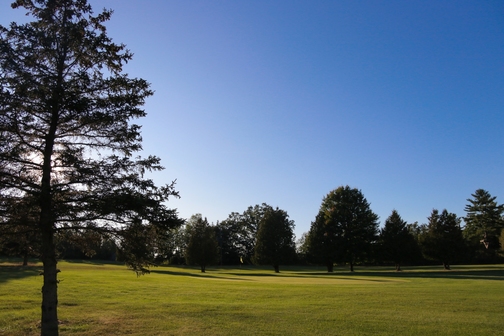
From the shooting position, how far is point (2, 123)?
9.74 metres

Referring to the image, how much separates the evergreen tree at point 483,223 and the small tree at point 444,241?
24.4 meters

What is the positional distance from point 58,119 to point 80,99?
101cm

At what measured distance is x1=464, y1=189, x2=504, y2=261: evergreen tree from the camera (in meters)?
90.2

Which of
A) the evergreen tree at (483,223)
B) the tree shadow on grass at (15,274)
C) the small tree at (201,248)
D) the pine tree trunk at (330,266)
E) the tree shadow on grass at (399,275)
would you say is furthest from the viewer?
the evergreen tree at (483,223)

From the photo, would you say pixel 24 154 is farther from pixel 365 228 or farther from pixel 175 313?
pixel 365 228

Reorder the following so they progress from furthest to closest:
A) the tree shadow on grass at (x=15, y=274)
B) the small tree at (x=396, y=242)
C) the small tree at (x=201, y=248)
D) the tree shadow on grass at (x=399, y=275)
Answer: the small tree at (x=201, y=248) → the small tree at (x=396, y=242) → the tree shadow on grass at (x=399, y=275) → the tree shadow on grass at (x=15, y=274)

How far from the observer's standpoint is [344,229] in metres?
64.2

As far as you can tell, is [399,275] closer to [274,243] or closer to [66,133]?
[274,243]

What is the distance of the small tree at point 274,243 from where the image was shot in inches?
2589

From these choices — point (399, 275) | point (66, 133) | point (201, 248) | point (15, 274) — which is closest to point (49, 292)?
point (66, 133)

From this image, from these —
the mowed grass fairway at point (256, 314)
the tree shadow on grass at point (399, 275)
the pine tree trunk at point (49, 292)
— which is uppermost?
the pine tree trunk at point (49, 292)

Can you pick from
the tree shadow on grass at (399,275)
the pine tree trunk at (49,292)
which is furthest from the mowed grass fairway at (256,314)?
the tree shadow on grass at (399,275)

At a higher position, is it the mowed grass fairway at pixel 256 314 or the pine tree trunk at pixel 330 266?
the mowed grass fairway at pixel 256 314

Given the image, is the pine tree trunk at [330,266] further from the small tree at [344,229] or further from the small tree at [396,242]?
the small tree at [396,242]
